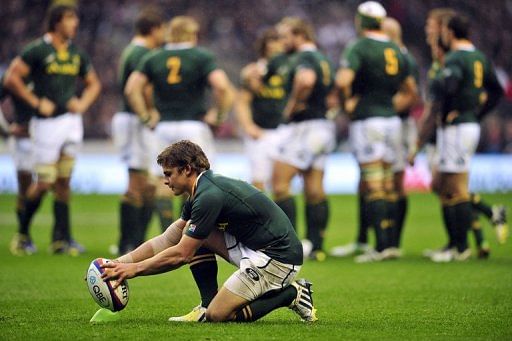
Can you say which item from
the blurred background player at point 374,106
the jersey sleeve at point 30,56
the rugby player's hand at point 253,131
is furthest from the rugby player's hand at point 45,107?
the blurred background player at point 374,106

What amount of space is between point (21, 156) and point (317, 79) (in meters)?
3.85

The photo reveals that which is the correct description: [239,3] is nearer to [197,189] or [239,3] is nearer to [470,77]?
[470,77]

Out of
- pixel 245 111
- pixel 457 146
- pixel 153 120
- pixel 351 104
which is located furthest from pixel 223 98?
pixel 457 146

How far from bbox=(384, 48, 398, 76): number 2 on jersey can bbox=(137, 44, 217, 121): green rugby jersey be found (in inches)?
76.6

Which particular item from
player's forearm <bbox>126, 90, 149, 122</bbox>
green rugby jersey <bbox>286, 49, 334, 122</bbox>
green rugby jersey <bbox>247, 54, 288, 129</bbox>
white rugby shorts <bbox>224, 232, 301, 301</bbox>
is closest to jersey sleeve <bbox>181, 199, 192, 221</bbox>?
white rugby shorts <bbox>224, 232, 301, 301</bbox>

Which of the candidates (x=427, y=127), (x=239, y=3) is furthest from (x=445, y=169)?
(x=239, y=3)

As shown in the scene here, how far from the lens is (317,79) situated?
13.0 metres

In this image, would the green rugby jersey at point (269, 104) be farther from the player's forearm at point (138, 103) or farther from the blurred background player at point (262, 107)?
the player's forearm at point (138, 103)

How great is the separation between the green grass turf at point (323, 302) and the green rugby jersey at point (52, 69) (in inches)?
75.0

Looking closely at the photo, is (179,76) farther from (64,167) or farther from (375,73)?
(375,73)

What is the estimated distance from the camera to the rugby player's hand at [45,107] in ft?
43.9

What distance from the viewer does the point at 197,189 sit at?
24.3ft

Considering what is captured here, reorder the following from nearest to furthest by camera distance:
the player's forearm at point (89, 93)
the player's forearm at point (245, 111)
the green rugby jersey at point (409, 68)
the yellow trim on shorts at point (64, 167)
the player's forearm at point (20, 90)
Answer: the green rugby jersey at point (409, 68), the player's forearm at point (20, 90), the yellow trim on shorts at point (64, 167), the player's forearm at point (89, 93), the player's forearm at point (245, 111)

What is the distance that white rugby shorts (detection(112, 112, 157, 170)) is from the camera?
532 inches
